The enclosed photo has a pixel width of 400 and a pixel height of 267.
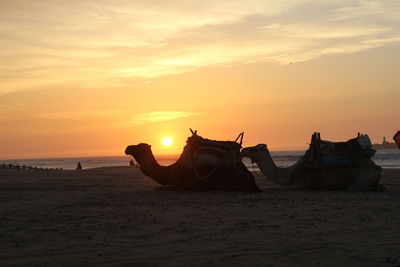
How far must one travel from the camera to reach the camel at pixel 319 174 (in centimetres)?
2084

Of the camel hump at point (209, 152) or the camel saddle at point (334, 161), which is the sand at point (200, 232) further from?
the camel saddle at point (334, 161)

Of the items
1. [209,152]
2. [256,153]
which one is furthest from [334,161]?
[209,152]

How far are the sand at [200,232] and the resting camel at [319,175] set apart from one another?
13.3 ft

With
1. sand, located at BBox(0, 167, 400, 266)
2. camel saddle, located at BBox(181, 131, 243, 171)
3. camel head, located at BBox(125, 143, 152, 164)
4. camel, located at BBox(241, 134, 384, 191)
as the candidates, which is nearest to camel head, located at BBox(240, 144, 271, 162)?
camel, located at BBox(241, 134, 384, 191)

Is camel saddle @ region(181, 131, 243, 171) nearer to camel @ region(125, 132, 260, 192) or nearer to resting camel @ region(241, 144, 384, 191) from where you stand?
camel @ region(125, 132, 260, 192)

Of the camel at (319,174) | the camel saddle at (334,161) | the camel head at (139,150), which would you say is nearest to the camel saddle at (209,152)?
the camel at (319,174)

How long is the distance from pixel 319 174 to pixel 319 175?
4cm

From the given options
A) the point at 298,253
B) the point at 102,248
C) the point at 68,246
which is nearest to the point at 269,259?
the point at 298,253

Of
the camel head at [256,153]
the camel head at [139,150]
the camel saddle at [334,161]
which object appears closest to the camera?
the camel saddle at [334,161]

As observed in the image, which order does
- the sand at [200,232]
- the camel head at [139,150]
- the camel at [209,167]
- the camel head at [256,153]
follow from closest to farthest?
the sand at [200,232]
the camel at [209,167]
the camel head at [139,150]
the camel head at [256,153]

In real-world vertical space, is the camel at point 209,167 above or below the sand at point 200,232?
above

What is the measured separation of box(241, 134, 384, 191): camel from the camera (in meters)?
20.8

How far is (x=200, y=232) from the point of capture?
10359mm

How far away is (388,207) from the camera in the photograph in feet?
46.9
